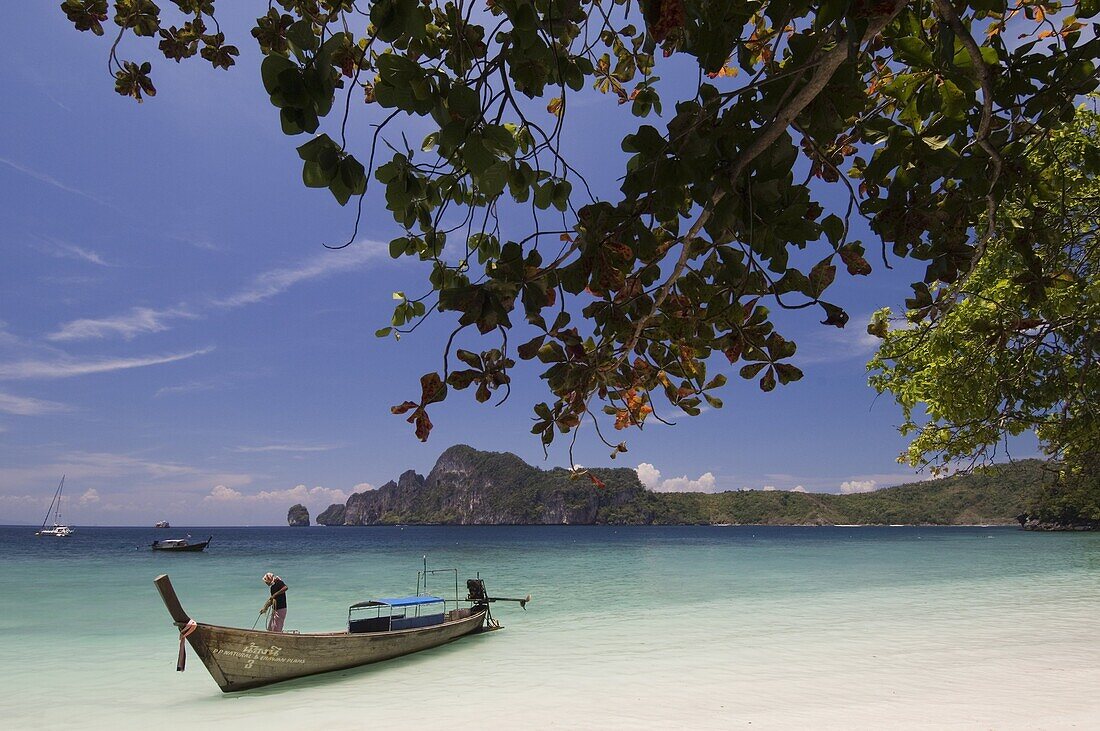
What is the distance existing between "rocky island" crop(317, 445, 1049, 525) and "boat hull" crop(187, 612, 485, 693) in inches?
4965

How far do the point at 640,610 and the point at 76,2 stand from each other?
59.0 feet

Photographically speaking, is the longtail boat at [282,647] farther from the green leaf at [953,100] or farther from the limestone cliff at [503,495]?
the limestone cliff at [503,495]

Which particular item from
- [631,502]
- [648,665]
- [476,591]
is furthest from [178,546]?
[631,502]

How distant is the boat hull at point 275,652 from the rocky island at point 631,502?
414 feet

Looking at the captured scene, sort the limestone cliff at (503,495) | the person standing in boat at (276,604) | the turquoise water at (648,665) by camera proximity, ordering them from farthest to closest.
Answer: the limestone cliff at (503,495)
the person standing in boat at (276,604)
the turquoise water at (648,665)

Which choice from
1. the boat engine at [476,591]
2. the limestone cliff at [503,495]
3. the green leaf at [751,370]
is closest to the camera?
the green leaf at [751,370]

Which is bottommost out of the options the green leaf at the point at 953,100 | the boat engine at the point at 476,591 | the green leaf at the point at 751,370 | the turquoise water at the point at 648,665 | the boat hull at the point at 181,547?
the turquoise water at the point at 648,665

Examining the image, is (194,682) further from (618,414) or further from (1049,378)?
(1049,378)

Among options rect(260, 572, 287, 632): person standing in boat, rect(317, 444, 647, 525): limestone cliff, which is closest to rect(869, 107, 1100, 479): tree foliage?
rect(260, 572, 287, 632): person standing in boat

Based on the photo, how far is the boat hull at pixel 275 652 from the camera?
27.9ft

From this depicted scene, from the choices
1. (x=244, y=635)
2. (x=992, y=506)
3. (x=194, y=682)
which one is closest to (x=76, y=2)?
(x=244, y=635)

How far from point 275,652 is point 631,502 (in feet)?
499

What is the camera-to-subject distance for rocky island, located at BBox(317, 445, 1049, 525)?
137125 millimetres

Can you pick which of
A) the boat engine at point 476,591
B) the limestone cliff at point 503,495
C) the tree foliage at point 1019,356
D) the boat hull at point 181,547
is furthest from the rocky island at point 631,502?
the tree foliage at point 1019,356
